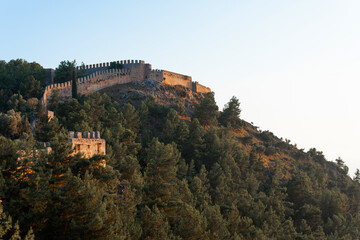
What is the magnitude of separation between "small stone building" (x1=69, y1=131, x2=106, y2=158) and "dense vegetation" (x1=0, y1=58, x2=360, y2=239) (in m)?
1.74

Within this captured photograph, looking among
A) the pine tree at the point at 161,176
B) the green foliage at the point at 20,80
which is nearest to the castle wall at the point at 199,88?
the green foliage at the point at 20,80

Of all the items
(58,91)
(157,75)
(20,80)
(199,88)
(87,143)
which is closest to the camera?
(87,143)

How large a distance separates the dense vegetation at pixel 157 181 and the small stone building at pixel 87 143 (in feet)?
5.72

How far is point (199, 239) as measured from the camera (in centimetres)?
2909

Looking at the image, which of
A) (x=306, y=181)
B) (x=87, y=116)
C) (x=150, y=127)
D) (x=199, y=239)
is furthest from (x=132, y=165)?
(x=306, y=181)

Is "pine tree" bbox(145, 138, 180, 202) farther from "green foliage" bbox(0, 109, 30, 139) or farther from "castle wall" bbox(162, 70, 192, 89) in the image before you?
"castle wall" bbox(162, 70, 192, 89)

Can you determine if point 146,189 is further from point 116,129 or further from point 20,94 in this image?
point 20,94

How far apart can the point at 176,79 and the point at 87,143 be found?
153 ft

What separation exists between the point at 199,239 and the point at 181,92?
146 ft

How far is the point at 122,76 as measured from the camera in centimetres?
6712

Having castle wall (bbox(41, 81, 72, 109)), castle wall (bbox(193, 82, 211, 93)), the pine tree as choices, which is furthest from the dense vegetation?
castle wall (bbox(193, 82, 211, 93))

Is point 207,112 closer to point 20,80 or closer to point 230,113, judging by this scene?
point 230,113

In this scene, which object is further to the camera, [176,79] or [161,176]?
[176,79]

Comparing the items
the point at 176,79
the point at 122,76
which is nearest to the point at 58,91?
the point at 122,76
